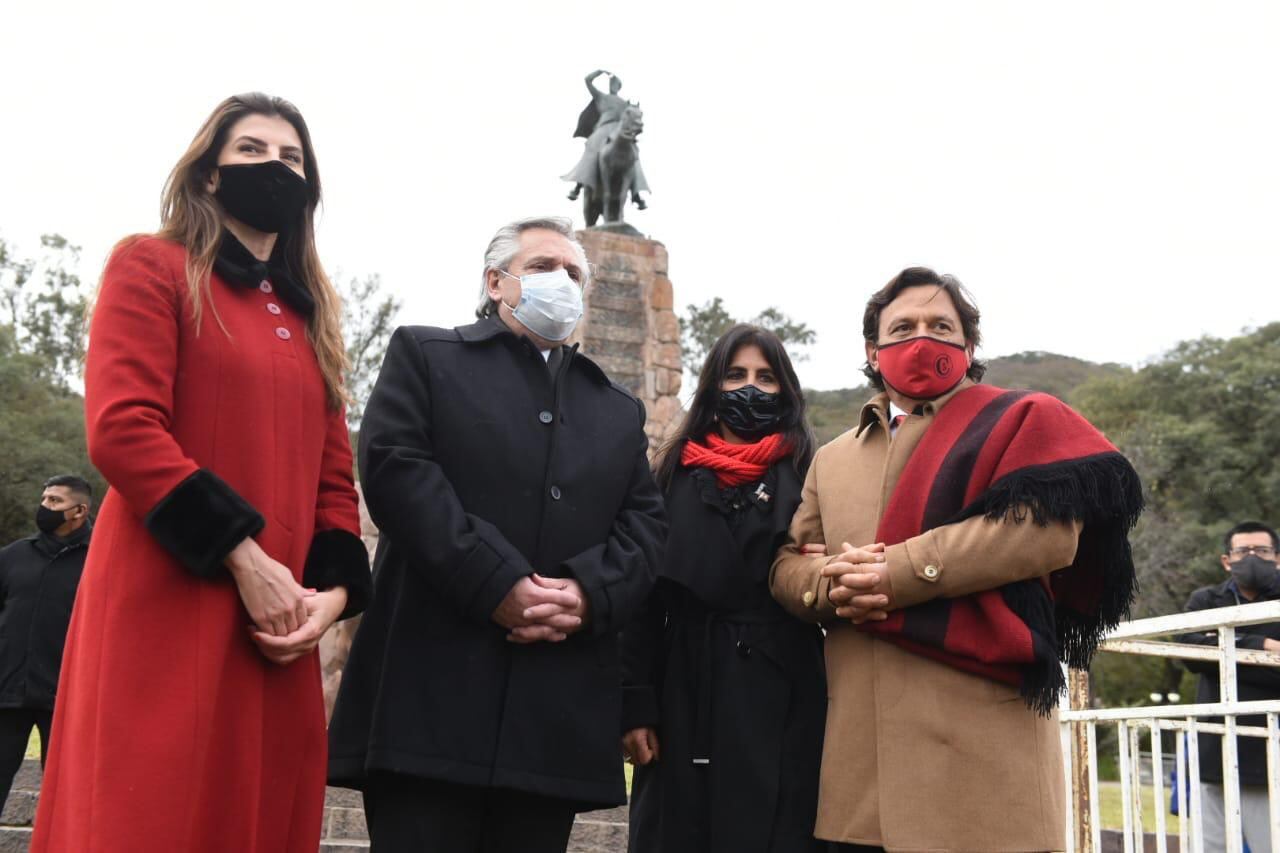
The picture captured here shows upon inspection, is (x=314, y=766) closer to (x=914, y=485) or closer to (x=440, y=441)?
(x=440, y=441)

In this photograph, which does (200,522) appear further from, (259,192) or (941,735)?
(941,735)

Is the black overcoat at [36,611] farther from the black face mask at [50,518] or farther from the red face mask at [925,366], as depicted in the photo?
A: the red face mask at [925,366]

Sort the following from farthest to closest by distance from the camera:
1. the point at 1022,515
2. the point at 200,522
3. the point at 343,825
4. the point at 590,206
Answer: the point at 590,206 → the point at 343,825 → the point at 1022,515 → the point at 200,522

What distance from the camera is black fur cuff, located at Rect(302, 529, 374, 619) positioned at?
102 inches

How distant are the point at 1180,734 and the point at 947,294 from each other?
2.14 m

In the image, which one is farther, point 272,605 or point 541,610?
point 541,610

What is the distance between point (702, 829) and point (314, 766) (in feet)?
3.44

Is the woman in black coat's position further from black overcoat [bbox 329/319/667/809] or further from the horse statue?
the horse statue

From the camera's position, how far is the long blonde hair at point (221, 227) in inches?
101

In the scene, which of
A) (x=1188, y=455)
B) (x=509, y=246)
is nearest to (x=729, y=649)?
(x=509, y=246)

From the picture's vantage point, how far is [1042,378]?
6788 centimetres

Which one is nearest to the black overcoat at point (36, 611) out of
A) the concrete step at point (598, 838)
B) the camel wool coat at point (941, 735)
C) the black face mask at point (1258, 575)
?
the concrete step at point (598, 838)

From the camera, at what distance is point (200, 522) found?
2275 millimetres

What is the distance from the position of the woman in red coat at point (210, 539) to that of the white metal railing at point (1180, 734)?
7.09ft
